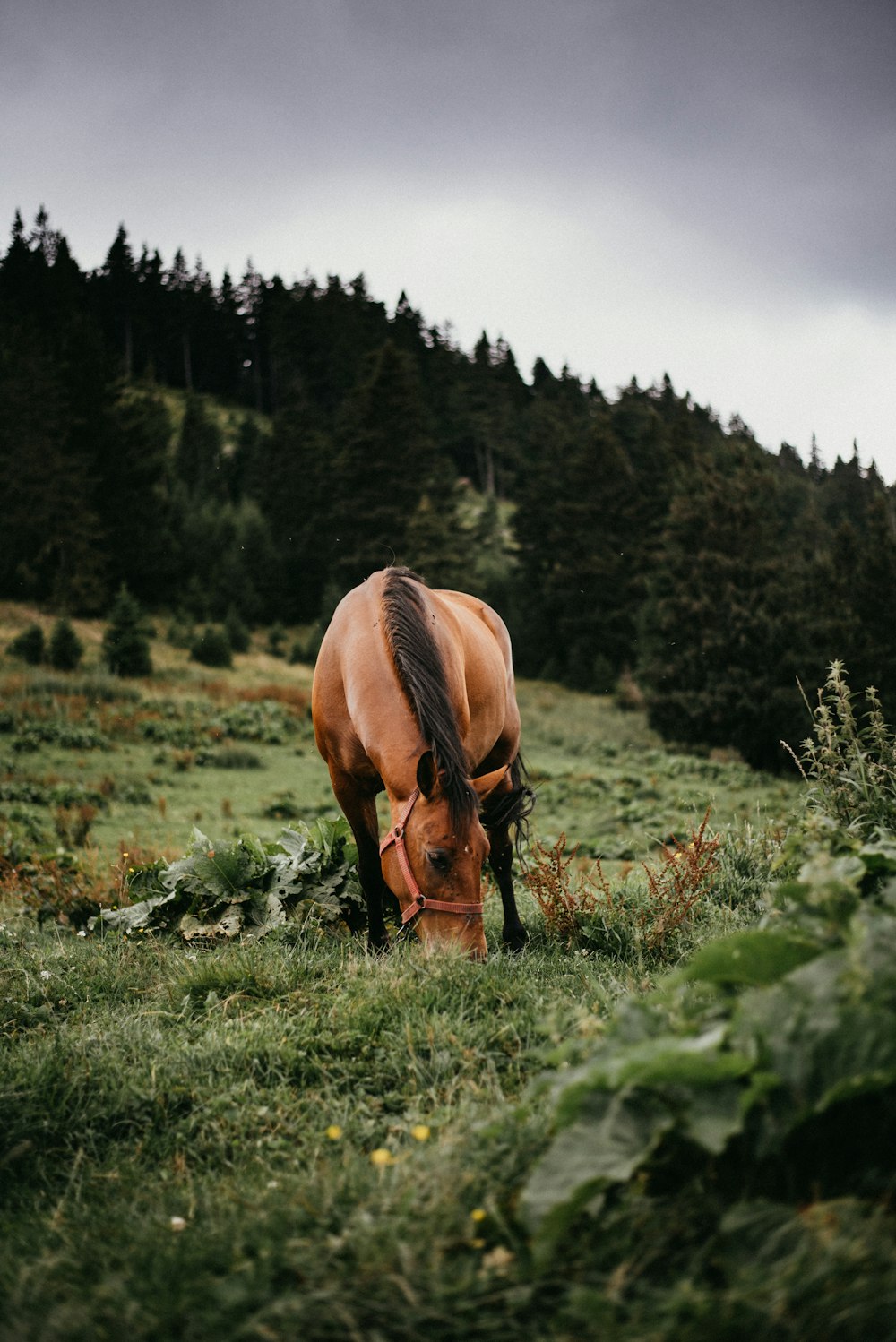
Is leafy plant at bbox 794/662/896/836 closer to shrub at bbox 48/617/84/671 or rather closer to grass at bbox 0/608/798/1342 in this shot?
grass at bbox 0/608/798/1342

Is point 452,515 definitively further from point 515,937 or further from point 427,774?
point 427,774

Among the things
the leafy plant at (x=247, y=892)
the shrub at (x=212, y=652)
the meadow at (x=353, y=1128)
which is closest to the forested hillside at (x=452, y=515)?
the shrub at (x=212, y=652)

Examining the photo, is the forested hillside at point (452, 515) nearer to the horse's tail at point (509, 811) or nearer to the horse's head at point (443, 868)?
the horse's tail at point (509, 811)

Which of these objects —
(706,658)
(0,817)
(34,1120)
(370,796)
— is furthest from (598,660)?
(34,1120)

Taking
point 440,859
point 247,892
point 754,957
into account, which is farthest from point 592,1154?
point 247,892

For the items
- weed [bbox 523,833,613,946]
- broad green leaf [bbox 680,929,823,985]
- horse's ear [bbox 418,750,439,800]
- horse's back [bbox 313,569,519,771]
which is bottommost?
weed [bbox 523,833,613,946]

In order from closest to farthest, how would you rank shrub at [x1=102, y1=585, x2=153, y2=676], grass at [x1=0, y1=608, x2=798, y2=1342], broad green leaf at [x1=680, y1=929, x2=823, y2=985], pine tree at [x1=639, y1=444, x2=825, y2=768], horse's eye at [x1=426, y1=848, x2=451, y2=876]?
grass at [x1=0, y1=608, x2=798, y2=1342] < broad green leaf at [x1=680, y1=929, x2=823, y2=985] < horse's eye at [x1=426, y1=848, x2=451, y2=876] < shrub at [x1=102, y1=585, x2=153, y2=676] < pine tree at [x1=639, y1=444, x2=825, y2=768]

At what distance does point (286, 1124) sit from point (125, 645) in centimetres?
2362

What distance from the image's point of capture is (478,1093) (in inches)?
102

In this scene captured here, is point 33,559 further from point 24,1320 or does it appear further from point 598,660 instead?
point 24,1320

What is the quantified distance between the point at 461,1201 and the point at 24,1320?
2.87 feet

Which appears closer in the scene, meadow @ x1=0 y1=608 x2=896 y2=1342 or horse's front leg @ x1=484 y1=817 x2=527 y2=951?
meadow @ x1=0 y1=608 x2=896 y2=1342

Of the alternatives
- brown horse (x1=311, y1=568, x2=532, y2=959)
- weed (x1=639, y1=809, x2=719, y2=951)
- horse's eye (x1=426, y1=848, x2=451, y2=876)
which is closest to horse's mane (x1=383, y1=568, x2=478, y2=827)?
brown horse (x1=311, y1=568, x2=532, y2=959)

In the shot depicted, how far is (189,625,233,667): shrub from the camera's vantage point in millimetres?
28781
